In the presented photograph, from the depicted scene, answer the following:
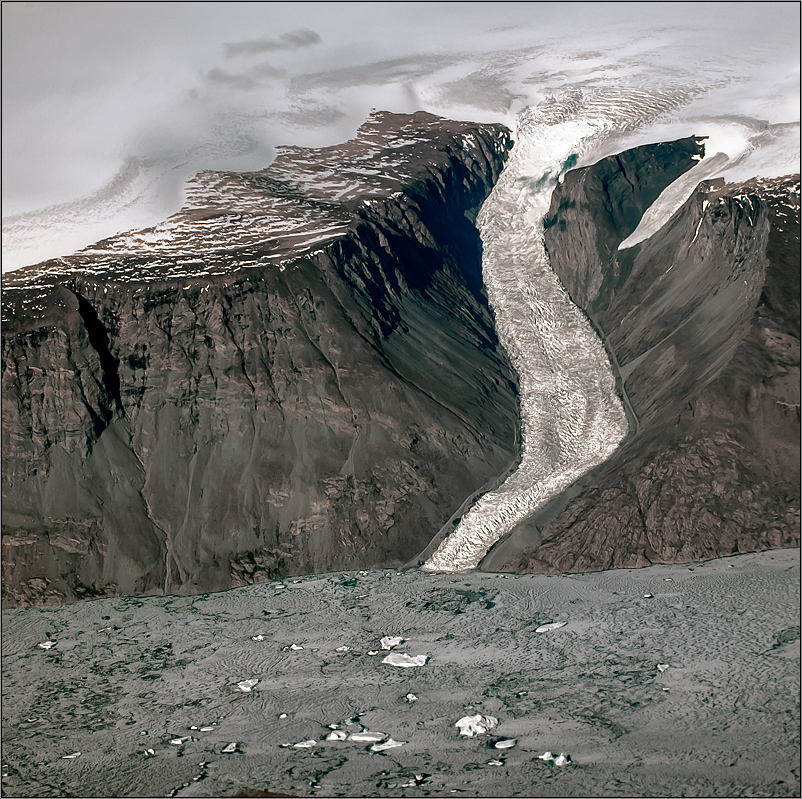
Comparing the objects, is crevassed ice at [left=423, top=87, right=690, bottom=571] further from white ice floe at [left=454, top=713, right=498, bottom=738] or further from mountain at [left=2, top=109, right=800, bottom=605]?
white ice floe at [left=454, top=713, right=498, bottom=738]

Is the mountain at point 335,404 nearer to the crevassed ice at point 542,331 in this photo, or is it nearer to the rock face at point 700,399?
the rock face at point 700,399

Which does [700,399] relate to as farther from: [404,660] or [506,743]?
[506,743]

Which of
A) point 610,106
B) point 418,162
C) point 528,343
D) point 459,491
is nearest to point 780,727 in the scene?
point 459,491

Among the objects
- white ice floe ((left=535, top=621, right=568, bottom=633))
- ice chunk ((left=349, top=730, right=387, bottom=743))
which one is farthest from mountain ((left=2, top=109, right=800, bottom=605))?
ice chunk ((left=349, top=730, right=387, bottom=743))

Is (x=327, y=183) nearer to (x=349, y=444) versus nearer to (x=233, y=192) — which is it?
(x=233, y=192)

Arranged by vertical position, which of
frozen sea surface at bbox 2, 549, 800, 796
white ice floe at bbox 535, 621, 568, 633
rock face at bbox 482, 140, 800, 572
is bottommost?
white ice floe at bbox 535, 621, 568, 633

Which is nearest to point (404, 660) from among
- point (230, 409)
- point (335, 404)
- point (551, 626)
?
point (551, 626)
